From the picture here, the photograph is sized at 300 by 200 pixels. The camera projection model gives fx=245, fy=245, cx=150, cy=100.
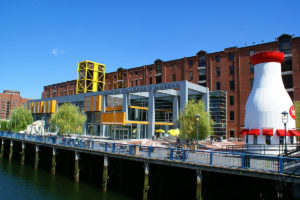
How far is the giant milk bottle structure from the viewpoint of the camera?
73.5 ft

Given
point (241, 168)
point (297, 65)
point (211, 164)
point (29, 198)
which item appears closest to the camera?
point (241, 168)

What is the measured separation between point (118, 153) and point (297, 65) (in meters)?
38.9

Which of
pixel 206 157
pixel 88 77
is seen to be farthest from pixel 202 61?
pixel 206 157

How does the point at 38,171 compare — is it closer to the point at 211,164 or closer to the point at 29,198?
the point at 29,198

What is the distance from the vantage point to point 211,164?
51.0 ft

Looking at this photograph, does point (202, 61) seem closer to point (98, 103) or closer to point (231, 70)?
point (231, 70)

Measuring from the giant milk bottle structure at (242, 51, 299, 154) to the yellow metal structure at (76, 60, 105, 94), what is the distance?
5574cm

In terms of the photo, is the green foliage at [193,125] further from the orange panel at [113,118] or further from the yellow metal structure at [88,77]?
the yellow metal structure at [88,77]

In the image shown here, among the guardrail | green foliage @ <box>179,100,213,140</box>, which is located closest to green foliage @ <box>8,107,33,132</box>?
the guardrail

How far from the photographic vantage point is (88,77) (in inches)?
2923

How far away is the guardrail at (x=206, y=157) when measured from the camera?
44.5ft

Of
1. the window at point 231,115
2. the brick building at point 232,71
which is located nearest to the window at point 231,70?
the brick building at point 232,71

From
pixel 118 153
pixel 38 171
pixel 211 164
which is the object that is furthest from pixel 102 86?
pixel 211 164

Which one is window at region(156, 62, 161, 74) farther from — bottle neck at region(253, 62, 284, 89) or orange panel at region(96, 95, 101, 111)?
bottle neck at region(253, 62, 284, 89)
